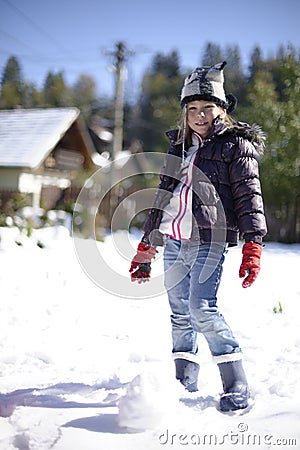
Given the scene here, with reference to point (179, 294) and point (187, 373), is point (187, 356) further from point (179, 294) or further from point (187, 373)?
point (179, 294)

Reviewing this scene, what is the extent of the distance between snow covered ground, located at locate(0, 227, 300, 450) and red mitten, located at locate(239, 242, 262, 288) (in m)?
0.52

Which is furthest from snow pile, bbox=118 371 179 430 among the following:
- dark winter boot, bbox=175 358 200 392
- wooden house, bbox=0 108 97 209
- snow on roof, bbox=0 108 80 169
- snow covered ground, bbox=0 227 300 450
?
snow on roof, bbox=0 108 80 169

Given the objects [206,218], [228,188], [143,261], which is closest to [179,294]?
[143,261]

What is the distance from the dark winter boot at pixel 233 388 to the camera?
2050 mm

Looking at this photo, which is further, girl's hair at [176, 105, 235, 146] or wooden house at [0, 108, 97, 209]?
wooden house at [0, 108, 97, 209]

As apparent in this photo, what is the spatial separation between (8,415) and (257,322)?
2.16 meters

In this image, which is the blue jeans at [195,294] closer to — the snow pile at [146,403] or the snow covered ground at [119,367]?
the snow covered ground at [119,367]

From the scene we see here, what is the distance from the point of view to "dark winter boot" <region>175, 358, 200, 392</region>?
7.60 ft

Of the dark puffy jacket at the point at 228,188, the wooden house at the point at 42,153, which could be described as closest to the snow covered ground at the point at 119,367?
the dark puffy jacket at the point at 228,188

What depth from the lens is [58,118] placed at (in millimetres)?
18141

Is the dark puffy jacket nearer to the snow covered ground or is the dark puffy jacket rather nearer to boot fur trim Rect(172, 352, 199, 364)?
boot fur trim Rect(172, 352, 199, 364)

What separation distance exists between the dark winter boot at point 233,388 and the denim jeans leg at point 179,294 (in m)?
0.27

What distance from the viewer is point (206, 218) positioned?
2.18 metres

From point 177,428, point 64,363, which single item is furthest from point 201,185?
point 64,363
